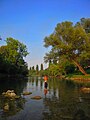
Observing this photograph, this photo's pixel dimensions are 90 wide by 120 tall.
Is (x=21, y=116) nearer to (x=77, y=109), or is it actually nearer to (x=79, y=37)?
(x=77, y=109)

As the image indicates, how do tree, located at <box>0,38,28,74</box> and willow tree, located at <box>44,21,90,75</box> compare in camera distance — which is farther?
tree, located at <box>0,38,28,74</box>

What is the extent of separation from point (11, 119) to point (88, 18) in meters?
92.8

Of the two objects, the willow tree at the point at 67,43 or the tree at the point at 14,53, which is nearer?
the willow tree at the point at 67,43

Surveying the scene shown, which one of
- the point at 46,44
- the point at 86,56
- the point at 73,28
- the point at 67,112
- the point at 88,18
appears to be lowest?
the point at 67,112

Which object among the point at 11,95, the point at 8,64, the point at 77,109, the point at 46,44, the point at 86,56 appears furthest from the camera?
Result: the point at 8,64

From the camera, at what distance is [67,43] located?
246 feet

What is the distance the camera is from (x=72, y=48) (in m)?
73.6

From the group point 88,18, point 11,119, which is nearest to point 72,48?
point 88,18

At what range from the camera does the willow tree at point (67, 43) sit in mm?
72125

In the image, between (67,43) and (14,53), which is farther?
(14,53)

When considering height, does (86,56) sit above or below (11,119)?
above

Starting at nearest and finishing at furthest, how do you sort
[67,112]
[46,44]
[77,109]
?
1. [67,112]
2. [77,109]
3. [46,44]

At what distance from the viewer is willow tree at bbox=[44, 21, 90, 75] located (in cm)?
7212

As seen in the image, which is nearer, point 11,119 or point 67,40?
point 11,119
